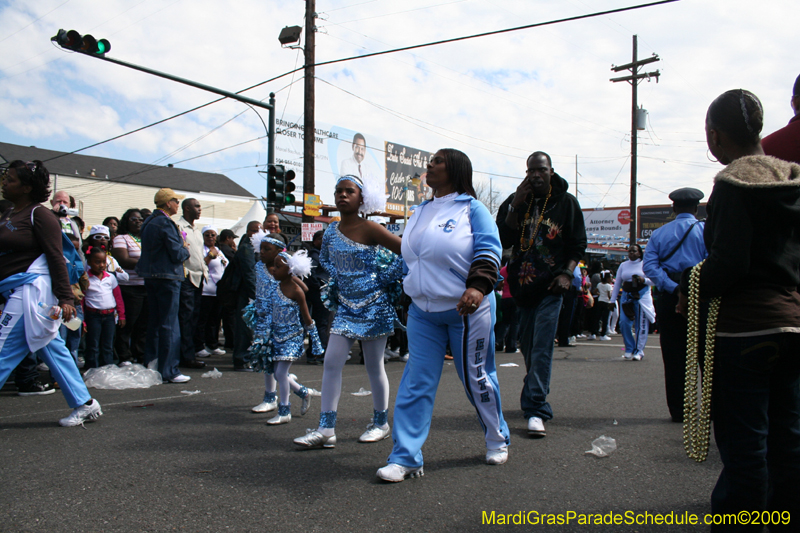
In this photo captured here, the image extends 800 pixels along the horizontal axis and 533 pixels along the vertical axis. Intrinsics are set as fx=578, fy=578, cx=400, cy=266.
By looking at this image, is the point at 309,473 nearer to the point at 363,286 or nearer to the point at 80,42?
the point at 363,286

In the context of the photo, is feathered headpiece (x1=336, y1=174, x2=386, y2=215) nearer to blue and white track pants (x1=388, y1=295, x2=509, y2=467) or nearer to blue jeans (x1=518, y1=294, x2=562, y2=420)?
blue and white track pants (x1=388, y1=295, x2=509, y2=467)

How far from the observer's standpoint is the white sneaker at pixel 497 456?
363 centimetres

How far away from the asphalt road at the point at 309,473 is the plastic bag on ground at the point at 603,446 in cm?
6

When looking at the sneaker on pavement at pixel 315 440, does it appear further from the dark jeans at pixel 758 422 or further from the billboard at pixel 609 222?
the billboard at pixel 609 222

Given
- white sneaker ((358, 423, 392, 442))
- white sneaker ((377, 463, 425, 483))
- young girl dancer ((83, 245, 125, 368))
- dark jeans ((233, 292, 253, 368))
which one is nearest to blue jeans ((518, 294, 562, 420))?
white sneaker ((358, 423, 392, 442))

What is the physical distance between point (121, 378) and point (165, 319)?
0.80m

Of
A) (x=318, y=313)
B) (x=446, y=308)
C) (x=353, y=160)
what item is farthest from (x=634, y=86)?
(x=446, y=308)

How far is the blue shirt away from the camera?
5.09 meters

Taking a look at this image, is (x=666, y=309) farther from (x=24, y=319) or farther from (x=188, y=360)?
(x=188, y=360)

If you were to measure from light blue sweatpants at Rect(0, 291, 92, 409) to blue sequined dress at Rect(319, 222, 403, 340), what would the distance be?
2197mm

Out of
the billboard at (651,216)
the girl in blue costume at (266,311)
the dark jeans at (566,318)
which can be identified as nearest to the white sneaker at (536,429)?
the girl in blue costume at (266,311)

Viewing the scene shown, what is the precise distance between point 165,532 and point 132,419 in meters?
2.56

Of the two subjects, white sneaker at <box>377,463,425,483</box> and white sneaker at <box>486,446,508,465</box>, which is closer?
white sneaker at <box>377,463,425,483</box>

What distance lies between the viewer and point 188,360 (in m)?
8.09
